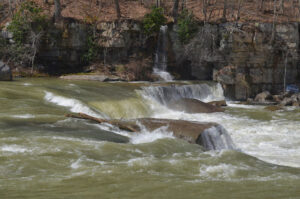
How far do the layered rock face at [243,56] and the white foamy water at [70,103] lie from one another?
11.9 m


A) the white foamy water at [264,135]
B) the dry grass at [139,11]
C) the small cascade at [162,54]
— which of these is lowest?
the white foamy water at [264,135]

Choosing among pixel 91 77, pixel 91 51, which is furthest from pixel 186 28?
pixel 91 77

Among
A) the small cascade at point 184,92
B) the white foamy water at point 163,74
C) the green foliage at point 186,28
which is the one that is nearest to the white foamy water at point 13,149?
the small cascade at point 184,92

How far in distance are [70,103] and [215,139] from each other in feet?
19.6

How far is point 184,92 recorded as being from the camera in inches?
784

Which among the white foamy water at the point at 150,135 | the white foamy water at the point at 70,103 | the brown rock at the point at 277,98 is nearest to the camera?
the white foamy water at the point at 150,135

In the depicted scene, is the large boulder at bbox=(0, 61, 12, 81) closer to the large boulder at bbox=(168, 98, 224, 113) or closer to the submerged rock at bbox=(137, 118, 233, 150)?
the large boulder at bbox=(168, 98, 224, 113)

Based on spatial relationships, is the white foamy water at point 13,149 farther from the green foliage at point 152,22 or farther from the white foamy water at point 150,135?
the green foliage at point 152,22

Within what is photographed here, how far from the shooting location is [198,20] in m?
26.0

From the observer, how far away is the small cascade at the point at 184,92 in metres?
17.9

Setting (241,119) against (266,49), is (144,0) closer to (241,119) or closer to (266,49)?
(266,49)

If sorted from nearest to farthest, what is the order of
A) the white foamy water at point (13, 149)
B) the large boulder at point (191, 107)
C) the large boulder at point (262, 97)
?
the white foamy water at point (13, 149) < the large boulder at point (191, 107) < the large boulder at point (262, 97)

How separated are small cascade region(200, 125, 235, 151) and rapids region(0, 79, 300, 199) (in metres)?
0.08

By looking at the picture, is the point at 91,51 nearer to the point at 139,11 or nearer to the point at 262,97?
the point at 139,11
